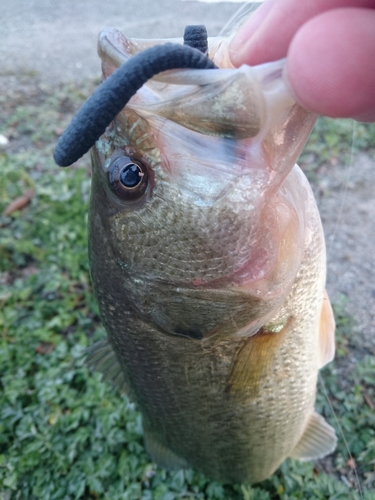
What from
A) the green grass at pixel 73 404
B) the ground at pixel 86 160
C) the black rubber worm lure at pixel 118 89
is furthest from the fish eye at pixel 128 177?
the green grass at pixel 73 404

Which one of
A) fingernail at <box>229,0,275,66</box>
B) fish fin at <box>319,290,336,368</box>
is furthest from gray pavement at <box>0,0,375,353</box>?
fish fin at <box>319,290,336,368</box>

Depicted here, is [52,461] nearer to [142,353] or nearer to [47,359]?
[47,359]

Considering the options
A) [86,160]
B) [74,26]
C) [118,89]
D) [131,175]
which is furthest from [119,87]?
[74,26]

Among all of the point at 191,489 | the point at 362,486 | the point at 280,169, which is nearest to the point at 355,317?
the point at 362,486

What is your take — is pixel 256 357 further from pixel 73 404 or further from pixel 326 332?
pixel 73 404

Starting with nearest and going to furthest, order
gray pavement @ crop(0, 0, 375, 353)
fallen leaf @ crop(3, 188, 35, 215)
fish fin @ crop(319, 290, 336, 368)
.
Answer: fish fin @ crop(319, 290, 336, 368) → gray pavement @ crop(0, 0, 375, 353) → fallen leaf @ crop(3, 188, 35, 215)

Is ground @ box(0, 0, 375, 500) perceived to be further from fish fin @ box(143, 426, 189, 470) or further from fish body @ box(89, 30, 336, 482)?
fish body @ box(89, 30, 336, 482)
